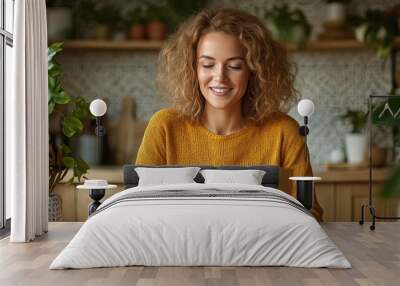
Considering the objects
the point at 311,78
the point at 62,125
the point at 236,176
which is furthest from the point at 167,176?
the point at 311,78

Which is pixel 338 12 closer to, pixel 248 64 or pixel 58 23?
pixel 248 64

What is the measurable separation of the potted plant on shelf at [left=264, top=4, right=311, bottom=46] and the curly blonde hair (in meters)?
1.58

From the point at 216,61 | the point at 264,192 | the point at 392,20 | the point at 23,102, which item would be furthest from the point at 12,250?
the point at 392,20

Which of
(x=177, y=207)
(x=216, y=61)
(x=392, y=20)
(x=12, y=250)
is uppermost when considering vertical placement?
(x=392, y=20)

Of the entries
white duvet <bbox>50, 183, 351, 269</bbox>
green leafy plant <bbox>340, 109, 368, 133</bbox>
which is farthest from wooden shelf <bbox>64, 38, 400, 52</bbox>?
white duvet <bbox>50, 183, 351, 269</bbox>

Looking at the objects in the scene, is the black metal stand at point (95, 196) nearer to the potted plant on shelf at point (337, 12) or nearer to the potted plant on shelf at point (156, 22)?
the potted plant on shelf at point (156, 22)

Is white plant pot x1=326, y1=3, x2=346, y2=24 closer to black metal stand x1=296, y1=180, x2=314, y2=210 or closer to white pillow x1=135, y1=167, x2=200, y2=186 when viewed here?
black metal stand x1=296, y1=180, x2=314, y2=210

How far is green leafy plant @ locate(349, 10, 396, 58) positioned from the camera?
6367 mm

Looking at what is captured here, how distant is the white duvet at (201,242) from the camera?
3139 millimetres

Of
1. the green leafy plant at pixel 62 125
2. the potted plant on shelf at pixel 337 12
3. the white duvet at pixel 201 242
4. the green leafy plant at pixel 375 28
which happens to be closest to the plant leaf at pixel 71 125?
the green leafy plant at pixel 62 125

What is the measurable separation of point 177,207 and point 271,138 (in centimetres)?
159

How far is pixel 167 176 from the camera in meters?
4.39

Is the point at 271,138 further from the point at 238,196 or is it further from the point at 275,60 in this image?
the point at 238,196

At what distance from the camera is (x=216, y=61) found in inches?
184
